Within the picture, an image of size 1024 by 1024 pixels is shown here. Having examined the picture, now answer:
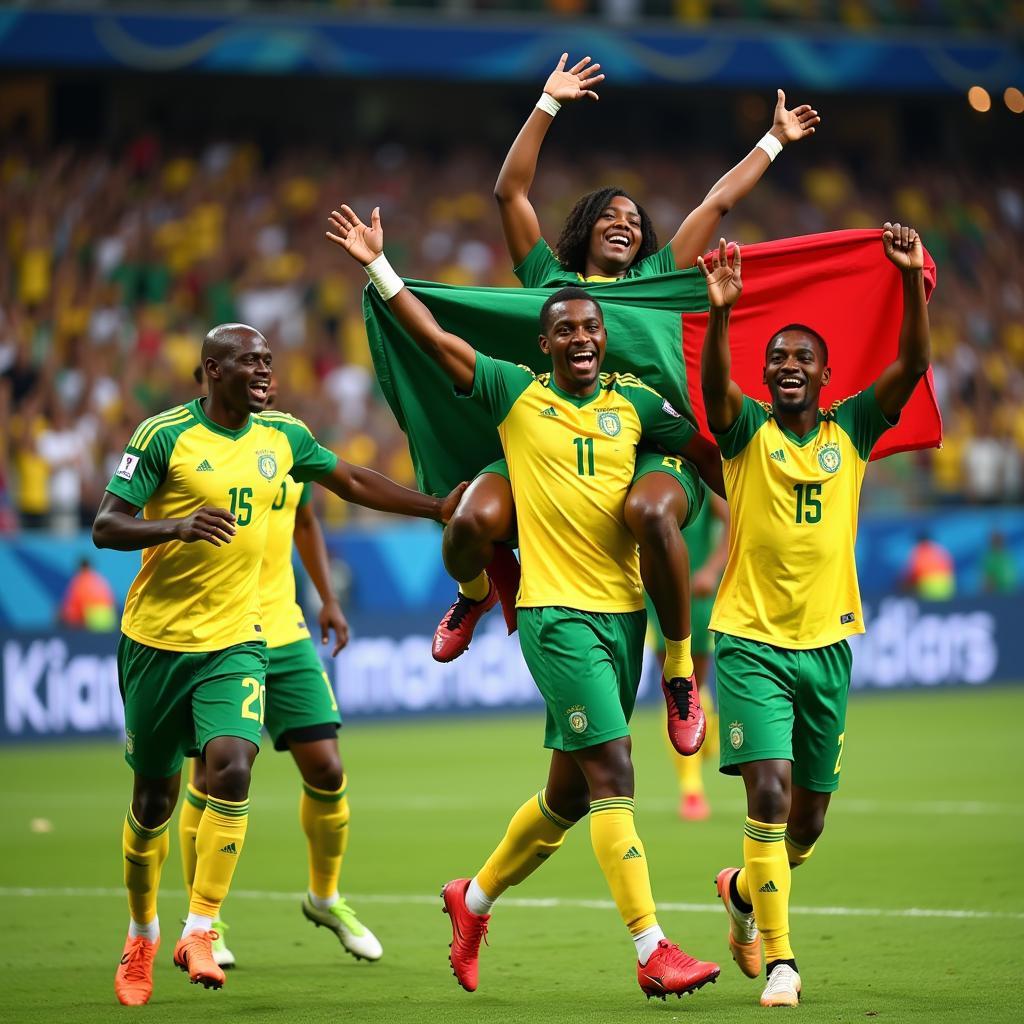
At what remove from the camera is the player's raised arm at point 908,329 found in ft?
23.6

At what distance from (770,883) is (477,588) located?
1703 mm

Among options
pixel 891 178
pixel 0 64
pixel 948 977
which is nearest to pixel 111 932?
pixel 948 977

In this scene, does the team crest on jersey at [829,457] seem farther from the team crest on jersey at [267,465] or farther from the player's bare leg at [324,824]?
the player's bare leg at [324,824]

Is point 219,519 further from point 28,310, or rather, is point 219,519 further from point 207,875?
point 28,310

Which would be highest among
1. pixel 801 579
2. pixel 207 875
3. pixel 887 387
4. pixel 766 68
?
pixel 766 68

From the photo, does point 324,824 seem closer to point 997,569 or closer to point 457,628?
point 457,628

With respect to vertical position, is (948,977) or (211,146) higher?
(211,146)

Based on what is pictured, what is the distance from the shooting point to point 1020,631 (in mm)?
22422

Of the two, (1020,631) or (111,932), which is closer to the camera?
(111,932)

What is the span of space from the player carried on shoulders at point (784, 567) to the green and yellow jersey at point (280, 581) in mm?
2221

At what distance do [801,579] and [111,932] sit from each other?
13.3ft

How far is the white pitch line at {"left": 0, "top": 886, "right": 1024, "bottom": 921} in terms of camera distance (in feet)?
30.1

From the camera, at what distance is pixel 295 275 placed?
2544cm

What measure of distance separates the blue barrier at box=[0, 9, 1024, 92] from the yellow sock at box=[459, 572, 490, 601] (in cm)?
1920
